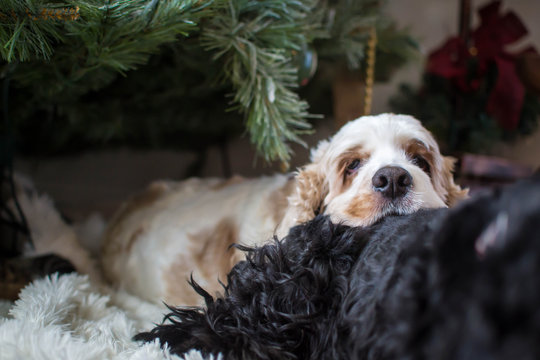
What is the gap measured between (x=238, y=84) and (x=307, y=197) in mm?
328

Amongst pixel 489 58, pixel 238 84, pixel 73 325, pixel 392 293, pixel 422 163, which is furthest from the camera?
pixel 489 58

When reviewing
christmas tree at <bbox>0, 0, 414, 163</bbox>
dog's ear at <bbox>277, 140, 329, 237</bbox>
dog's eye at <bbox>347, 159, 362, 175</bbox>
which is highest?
christmas tree at <bbox>0, 0, 414, 163</bbox>

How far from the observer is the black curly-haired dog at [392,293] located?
0.32m

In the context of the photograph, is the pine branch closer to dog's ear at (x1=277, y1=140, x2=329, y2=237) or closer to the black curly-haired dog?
dog's ear at (x1=277, y1=140, x2=329, y2=237)

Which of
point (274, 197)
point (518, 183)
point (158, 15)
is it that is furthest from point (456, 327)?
point (274, 197)

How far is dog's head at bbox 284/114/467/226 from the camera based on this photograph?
74cm

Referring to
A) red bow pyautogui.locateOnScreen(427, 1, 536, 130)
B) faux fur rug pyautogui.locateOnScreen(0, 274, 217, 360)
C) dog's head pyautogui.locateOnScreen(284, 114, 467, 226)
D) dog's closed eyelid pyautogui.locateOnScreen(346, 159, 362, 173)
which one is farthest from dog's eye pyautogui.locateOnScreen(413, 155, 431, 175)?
red bow pyautogui.locateOnScreen(427, 1, 536, 130)

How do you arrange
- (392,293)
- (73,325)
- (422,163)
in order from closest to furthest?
(392,293) → (73,325) → (422,163)

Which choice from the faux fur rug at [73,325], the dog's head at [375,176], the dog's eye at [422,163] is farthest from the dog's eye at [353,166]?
the faux fur rug at [73,325]

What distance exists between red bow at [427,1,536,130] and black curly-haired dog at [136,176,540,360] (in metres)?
1.13

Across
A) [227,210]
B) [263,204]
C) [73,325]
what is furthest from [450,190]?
[73,325]

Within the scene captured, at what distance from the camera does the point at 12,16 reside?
0.68 metres

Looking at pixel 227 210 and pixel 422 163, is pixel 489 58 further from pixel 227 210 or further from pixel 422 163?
pixel 227 210

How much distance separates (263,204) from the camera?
1136 mm
